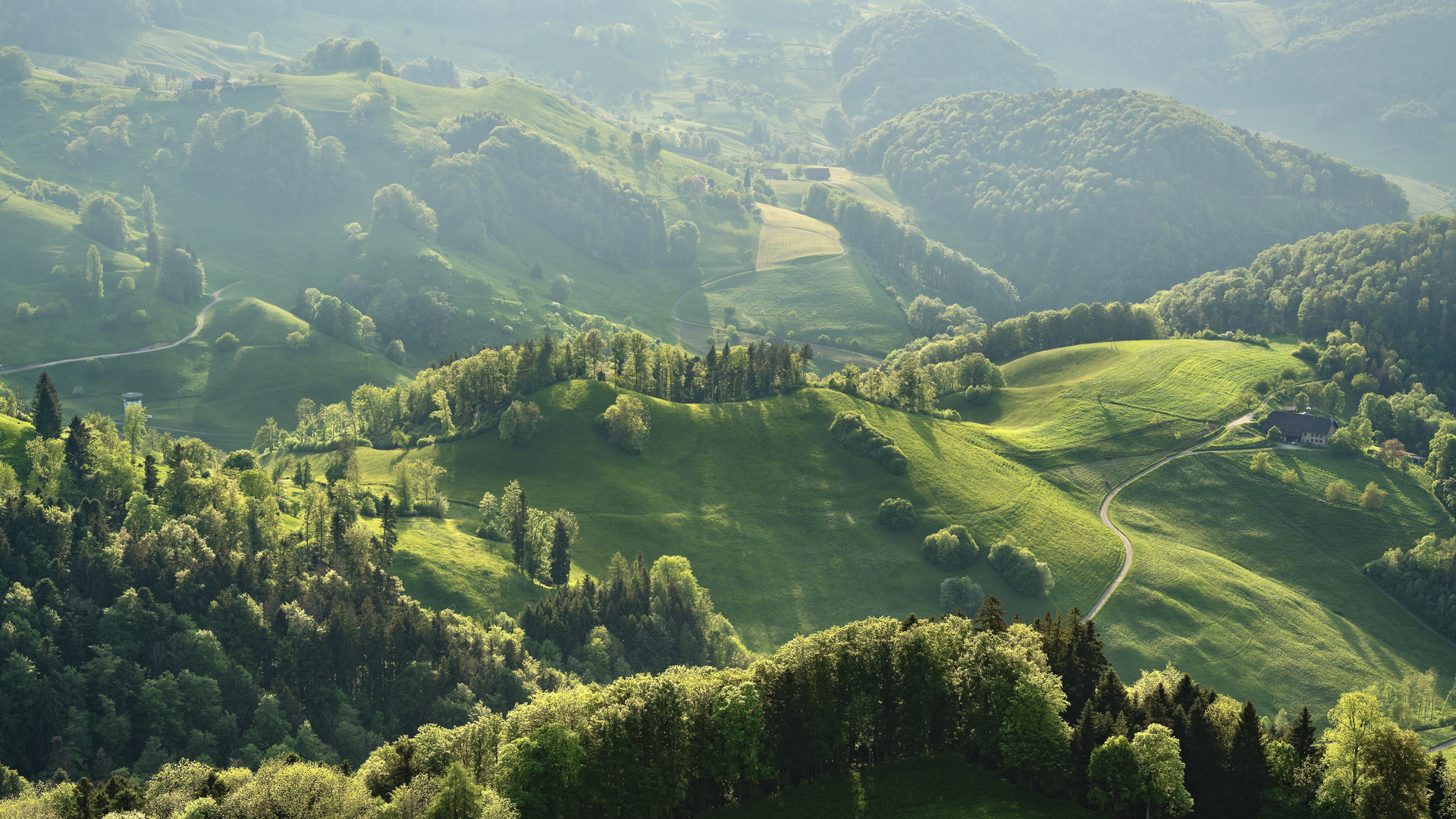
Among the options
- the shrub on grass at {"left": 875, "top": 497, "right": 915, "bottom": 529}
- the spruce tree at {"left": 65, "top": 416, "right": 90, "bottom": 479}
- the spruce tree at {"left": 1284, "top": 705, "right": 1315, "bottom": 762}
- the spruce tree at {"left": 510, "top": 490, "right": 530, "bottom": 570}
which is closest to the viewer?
the spruce tree at {"left": 1284, "top": 705, "right": 1315, "bottom": 762}

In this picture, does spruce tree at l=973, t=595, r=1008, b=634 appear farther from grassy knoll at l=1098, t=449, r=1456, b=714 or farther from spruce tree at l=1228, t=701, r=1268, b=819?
grassy knoll at l=1098, t=449, r=1456, b=714

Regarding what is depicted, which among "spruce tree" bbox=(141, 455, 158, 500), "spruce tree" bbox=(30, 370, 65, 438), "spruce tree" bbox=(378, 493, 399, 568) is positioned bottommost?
"spruce tree" bbox=(378, 493, 399, 568)

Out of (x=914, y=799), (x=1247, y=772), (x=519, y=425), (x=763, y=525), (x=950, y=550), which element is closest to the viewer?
(x=1247, y=772)

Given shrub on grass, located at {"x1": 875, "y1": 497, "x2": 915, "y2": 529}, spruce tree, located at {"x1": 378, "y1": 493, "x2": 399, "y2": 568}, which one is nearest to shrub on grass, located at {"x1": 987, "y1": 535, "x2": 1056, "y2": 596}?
shrub on grass, located at {"x1": 875, "y1": 497, "x2": 915, "y2": 529}

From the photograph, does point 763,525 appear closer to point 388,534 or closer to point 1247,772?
point 388,534

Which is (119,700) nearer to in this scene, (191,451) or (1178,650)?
(191,451)

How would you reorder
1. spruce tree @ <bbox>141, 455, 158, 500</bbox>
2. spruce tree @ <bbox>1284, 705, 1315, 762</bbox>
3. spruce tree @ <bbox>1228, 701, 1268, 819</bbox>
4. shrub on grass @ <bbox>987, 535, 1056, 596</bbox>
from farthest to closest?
shrub on grass @ <bbox>987, 535, 1056, 596</bbox>, spruce tree @ <bbox>141, 455, 158, 500</bbox>, spruce tree @ <bbox>1284, 705, 1315, 762</bbox>, spruce tree @ <bbox>1228, 701, 1268, 819</bbox>

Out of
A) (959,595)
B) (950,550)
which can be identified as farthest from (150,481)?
(950,550)

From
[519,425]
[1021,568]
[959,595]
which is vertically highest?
[519,425]

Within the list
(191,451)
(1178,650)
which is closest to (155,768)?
(191,451)
